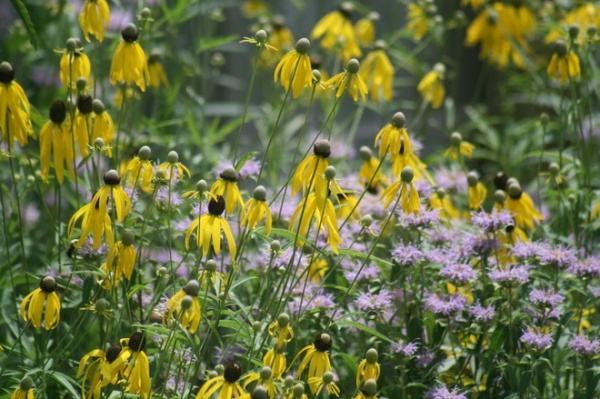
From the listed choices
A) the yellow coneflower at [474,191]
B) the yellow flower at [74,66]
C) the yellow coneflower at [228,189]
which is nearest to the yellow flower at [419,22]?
the yellow coneflower at [474,191]

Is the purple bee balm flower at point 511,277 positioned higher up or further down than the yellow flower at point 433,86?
further down

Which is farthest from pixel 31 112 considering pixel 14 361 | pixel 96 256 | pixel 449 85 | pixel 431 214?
pixel 449 85

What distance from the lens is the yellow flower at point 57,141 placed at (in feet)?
6.18

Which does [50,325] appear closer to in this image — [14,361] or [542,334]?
[14,361]

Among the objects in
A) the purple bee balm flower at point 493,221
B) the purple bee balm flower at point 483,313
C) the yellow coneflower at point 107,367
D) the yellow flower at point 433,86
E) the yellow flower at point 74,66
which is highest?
the yellow flower at point 433,86

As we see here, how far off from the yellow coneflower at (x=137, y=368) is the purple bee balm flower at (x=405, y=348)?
51 centimetres

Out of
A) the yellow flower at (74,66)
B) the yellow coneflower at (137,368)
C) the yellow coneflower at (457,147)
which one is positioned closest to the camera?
the yellow coneflower at (137,368)

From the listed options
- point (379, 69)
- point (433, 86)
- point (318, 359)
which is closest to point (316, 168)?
point (318, 359)

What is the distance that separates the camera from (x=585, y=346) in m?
1.88

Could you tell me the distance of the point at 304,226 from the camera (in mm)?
1772

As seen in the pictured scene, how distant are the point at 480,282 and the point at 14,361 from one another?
984 mm

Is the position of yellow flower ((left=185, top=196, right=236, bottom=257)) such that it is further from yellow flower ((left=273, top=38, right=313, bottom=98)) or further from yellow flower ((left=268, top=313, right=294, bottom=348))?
yellow flower ((left=273, top=38, right=313, bottom=98))

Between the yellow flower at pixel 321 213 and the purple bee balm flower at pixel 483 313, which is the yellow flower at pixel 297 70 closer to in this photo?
the yellow flower at pixel 321 213

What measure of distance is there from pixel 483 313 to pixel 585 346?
197 millimetres
